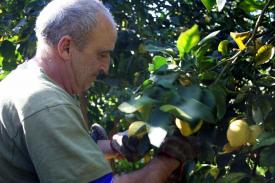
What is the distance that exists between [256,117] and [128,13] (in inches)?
44.4

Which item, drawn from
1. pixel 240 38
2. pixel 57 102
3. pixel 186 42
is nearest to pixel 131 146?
pixel 186 42

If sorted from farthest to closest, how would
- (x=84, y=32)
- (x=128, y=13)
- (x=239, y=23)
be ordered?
1. (x=128, y=13)
2. (x=239, y=23)
3. (x=84, y=32)

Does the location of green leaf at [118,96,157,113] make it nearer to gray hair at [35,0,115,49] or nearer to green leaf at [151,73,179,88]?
green leaf at [151,73,179,88]

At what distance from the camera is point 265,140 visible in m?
1.67

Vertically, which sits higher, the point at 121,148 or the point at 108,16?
the point at 108,16

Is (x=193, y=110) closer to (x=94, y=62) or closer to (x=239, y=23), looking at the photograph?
(x=94, y=62)

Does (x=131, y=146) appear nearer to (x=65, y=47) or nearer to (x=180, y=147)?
(x=180, y=147)

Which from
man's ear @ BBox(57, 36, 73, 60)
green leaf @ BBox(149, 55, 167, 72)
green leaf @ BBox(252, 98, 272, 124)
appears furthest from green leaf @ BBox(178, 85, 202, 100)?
man's ear @ BBox(57, 36, 73, 60)

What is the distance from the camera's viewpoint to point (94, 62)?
1.56 m

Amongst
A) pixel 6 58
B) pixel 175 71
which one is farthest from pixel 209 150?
pixel 6 58

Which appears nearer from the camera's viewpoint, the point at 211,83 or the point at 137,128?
the point at 137,128

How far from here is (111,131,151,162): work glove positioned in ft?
5.84

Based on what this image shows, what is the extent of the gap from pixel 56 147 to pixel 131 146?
594 mm

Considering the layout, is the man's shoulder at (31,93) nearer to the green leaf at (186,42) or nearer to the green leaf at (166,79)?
the green leaf at (166,79)
